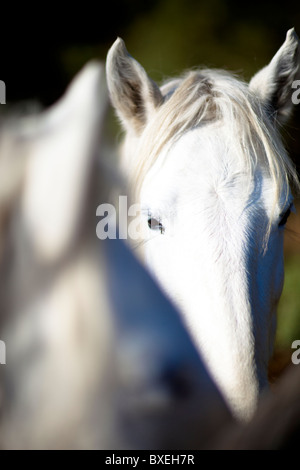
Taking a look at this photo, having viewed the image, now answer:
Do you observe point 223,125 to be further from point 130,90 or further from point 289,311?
point 289,311

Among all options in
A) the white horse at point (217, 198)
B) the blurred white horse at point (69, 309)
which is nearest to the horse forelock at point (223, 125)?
the white horse at point (217, 198)

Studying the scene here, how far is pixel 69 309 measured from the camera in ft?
1.46

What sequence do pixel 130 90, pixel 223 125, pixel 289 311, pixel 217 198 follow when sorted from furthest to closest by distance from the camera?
pixel 289 311 → pixel 130 90 → pixel 223 125 → pixel 217 198

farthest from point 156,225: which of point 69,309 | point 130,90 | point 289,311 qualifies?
point 289,311

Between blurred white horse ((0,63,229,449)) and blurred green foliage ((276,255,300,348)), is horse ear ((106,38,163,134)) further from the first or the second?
blurred green foliage ((276,255,300,348))

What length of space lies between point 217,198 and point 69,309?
0.53 metres

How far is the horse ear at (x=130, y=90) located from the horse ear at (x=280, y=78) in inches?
10.9

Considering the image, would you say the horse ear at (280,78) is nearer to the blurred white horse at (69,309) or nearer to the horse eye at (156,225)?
the horse eye at (156,225)

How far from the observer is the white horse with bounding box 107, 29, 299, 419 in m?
0.79

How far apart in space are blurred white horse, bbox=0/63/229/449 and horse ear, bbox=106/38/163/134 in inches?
21.8

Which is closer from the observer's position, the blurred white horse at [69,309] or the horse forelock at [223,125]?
the blurred white horse at [69,309]

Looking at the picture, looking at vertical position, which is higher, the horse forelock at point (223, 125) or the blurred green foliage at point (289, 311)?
the horse forelock at point (223, 125)

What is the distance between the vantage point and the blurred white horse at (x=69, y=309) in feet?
1.45
